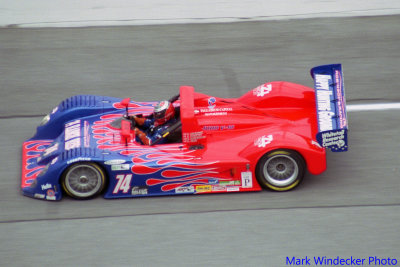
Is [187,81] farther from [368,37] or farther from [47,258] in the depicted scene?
[47,258]

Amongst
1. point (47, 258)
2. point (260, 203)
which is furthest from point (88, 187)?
point (260, 203)

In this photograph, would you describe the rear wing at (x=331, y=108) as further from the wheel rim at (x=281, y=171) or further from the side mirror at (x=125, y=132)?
the side mirror at (x=125, y=132)

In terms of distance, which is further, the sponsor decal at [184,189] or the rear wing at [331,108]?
the sponsor decal at [184,189]

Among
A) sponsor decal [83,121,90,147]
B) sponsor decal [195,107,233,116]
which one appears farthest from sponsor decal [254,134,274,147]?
sponsor decal [83,121,90,147]

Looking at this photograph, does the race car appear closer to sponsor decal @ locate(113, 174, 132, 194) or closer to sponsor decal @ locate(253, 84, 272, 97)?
sponsor decal @ locate(113, 174, 132, 194)

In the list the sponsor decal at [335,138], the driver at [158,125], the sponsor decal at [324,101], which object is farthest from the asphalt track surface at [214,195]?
the sponsor decal at [324,101]

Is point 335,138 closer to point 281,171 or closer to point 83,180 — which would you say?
point 281,171

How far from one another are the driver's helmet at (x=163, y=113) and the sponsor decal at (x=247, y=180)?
4.77ft

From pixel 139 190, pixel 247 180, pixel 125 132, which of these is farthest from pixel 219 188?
pixel 125 132

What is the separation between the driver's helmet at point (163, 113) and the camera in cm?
915

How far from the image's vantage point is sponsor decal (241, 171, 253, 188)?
28.3 feet

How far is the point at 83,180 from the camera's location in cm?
859

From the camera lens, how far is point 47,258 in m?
7.70

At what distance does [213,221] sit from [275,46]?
5.54 meters
